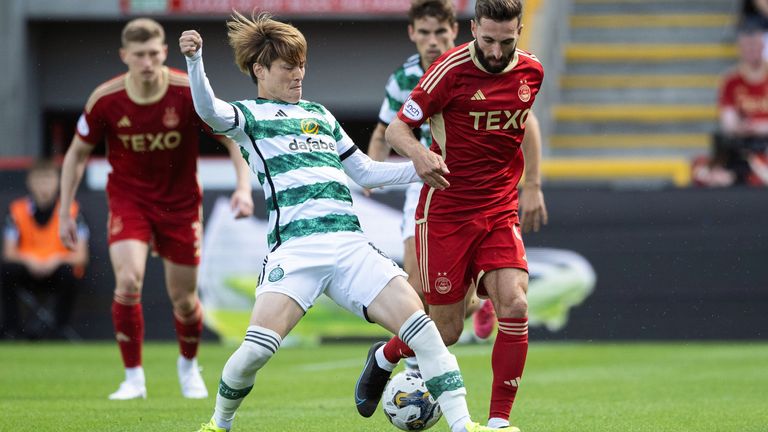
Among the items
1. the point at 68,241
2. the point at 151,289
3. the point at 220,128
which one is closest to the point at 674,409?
the point at 220,128

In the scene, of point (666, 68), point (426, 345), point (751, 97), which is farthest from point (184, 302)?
point (666, 68)

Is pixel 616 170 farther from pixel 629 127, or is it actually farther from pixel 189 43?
pixel 189 43

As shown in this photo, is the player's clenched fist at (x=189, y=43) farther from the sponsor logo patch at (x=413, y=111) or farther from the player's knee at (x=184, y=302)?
the player's knee at (x=184, y=302)

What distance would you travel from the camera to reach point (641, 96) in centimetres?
1866

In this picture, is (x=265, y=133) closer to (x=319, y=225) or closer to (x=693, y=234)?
A: (x=319, y=225)

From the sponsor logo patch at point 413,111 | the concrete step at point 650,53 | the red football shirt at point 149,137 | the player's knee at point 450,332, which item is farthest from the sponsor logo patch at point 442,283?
the concrete step at point 650,53

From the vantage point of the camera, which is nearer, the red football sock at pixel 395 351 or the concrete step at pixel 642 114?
the red football sock at pixel 395 351

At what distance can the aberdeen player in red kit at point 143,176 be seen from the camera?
857cm

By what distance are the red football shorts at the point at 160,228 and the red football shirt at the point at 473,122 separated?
2583 mm

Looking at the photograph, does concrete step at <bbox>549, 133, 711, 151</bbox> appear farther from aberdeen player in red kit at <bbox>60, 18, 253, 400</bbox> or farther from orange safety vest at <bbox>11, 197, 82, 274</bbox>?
aberdeen player in red kit at <bbox>60, 18, 253, 400</bbox>

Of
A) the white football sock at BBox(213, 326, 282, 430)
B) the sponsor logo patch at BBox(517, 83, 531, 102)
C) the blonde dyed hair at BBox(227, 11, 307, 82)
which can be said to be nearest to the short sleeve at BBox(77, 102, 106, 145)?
the blonde dyed hair at BBox(227, 11, 307, 82)

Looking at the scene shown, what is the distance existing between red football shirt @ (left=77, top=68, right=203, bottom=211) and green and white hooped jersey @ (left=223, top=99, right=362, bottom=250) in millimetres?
2603

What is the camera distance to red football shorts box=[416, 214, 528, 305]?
21.1 feet

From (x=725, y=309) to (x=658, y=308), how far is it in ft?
2.14
